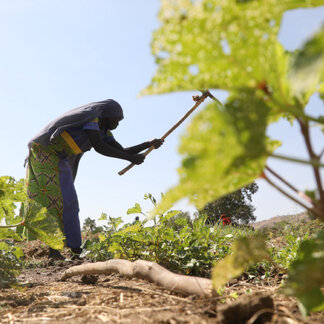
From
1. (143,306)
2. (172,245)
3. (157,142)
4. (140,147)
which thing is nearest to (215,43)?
(143,306)

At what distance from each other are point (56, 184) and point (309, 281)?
12.3ft

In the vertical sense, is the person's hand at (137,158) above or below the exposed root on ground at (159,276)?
above

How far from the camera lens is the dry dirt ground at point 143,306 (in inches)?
44.3

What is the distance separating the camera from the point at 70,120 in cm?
419

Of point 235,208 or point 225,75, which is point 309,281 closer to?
point 225,75

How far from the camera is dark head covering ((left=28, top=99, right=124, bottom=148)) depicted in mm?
4141

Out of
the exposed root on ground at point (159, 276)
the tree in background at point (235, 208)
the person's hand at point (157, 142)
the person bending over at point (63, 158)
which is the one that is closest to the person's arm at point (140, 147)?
the person's hand at point (157, 142)

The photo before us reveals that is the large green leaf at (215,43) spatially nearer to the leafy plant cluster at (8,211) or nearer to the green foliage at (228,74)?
the green foliage at (228,74)

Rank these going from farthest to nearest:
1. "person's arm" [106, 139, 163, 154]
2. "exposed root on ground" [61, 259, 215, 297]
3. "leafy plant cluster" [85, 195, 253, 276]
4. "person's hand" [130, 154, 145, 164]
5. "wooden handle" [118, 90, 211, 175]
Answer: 1. "person's arm" [106, 139, 163, 154]
2. "person's hand" [130, 154, 145, 164]
3. "wooden handle" [118, 90, 211, 175]
4. "leafy plant cluster" [85, 195, 253, 276]
5. "exposed root on ground" [61, 259, 215, 297]

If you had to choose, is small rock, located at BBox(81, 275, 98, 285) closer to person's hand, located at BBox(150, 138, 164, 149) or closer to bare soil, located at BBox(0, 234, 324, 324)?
bare soil, located at BBox(0, 234, 324, 324)

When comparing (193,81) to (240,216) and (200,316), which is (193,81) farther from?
(240,216)

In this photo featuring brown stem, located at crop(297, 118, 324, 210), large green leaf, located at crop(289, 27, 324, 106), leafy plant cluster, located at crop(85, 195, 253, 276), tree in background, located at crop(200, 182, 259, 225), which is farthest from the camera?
tree in background, located at crop(200, 182, 259, 225)

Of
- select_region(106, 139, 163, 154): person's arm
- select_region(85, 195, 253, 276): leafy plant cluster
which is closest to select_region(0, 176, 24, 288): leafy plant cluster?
select_region(85, 195, 253, 276): leafy plant cluster

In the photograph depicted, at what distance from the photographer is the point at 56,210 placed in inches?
167
